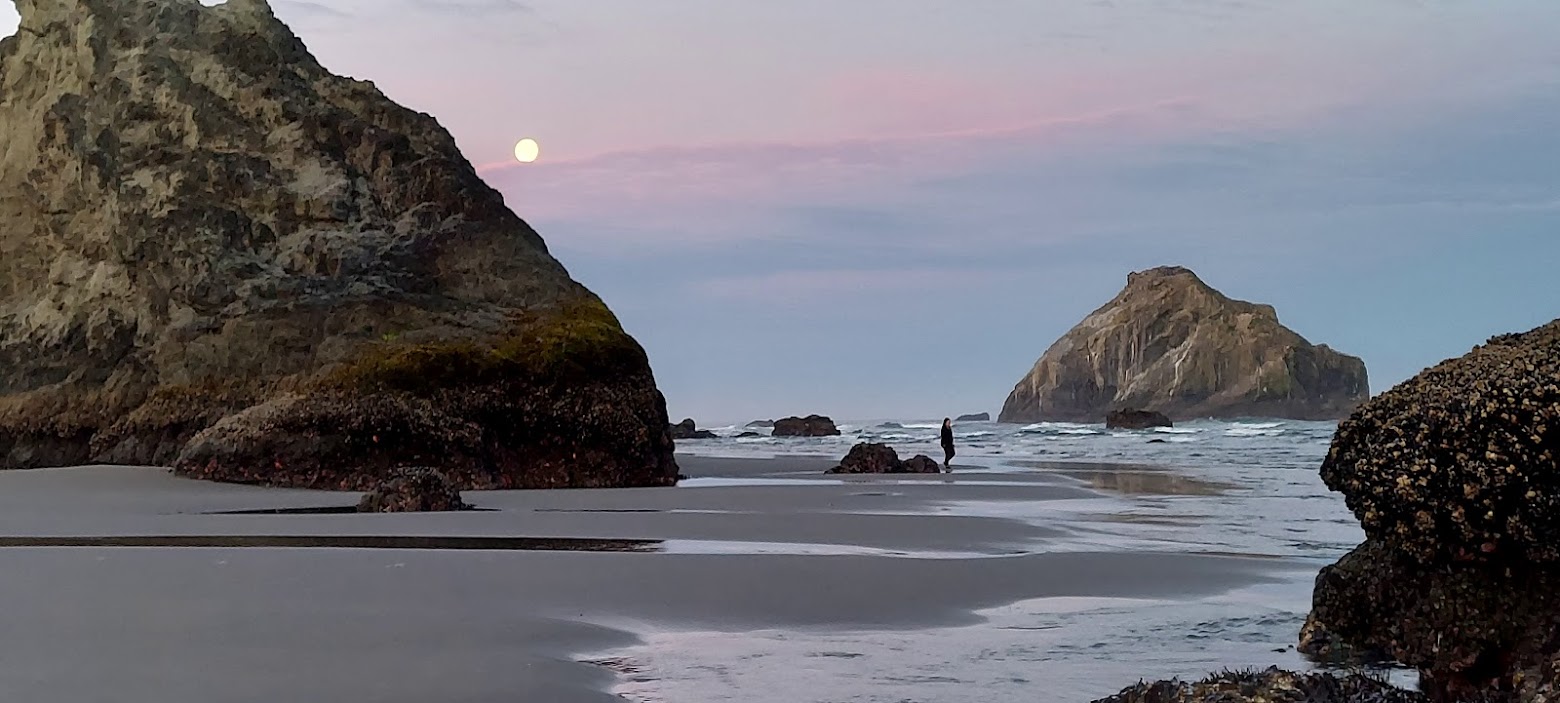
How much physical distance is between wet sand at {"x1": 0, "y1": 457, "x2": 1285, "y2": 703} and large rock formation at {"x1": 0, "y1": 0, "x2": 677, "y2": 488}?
2500 mm

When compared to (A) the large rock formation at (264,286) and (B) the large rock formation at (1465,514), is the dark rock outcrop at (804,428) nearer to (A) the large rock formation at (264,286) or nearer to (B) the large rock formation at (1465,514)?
(A) the large rock formation at (264,286)

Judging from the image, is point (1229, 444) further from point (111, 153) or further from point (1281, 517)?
point (111, 153)

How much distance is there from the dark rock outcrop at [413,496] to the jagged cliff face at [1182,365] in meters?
80.9

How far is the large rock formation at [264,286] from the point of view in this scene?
15.3 meters

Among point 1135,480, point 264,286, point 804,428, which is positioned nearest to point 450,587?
point 264,286

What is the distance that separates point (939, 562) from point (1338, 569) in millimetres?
3050

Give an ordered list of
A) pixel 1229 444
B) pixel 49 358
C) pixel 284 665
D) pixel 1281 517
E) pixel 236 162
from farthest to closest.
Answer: pixel 1229 444
pixel 236 162
pixel 49 358
pixel 1281 517
pixel 284 665

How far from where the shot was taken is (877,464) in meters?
23.9

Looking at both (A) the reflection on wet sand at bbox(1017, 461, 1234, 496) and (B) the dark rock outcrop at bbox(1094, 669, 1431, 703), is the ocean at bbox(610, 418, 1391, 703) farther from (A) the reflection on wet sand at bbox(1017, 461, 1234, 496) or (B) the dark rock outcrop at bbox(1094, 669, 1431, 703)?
(A) the reflection on wet sand at bbox(1017, 461, 1234, 496)

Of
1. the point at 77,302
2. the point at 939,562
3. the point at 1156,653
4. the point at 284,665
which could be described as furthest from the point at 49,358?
the point at 1156,653

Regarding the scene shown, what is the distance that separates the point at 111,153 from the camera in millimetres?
18562

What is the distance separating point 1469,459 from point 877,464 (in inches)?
758

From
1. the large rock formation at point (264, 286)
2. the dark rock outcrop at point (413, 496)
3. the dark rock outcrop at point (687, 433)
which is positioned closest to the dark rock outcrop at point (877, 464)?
the large rock formation at point (264, 286)

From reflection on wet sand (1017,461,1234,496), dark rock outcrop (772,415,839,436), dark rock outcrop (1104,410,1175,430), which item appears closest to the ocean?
reflection on wet sand (1017,461,1234,496)
